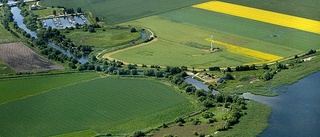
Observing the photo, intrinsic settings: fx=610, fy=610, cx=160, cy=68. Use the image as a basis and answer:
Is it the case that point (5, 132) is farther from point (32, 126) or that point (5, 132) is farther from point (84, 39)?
point (84, 39)

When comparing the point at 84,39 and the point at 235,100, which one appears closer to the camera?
the point at 235,100

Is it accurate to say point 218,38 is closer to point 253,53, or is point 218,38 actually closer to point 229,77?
point 253,53

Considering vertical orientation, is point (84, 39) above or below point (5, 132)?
above

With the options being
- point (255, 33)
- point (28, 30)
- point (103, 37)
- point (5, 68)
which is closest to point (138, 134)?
point (5, 68)

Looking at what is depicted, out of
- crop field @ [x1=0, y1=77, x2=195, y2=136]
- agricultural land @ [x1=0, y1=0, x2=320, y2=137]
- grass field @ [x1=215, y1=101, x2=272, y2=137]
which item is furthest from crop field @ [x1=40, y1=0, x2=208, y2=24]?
grass field @ [x1=215, y1=101, x2=272, y2=137]

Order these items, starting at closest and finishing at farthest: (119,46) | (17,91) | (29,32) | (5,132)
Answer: (5,132)
(17,91)
(119,46)
(29,32)

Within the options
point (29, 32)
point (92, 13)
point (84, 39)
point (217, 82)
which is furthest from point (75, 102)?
point (92, 13)
